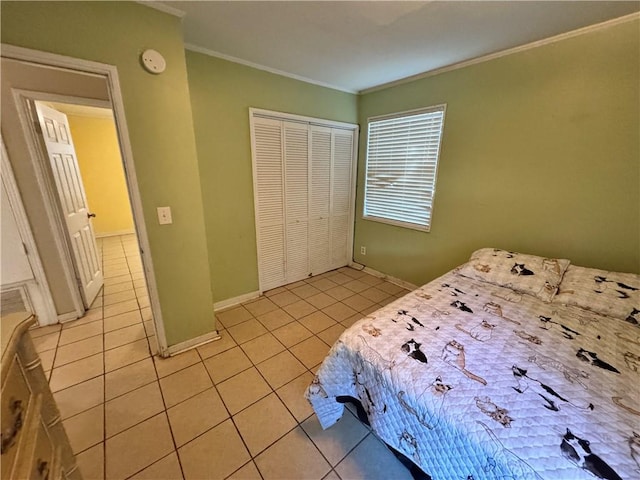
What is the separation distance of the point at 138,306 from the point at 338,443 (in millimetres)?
2451

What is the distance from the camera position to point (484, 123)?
2252mm

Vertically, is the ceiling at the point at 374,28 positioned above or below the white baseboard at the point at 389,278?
above

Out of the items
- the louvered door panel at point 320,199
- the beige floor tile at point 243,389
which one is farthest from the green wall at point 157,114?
the louvered door panel at point 320,199

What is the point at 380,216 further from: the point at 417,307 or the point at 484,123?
the point at 417,307

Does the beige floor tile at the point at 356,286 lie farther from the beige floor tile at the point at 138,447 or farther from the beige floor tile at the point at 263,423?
the beige floor tile at the point at 138,447

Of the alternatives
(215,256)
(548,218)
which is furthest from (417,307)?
(215,256)

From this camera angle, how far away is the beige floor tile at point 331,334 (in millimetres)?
2201

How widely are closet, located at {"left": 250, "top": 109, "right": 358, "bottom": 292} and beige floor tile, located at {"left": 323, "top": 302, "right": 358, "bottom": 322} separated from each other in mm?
766

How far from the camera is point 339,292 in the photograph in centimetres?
305

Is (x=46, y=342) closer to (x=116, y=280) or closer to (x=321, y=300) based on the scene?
(x=116, y=280)

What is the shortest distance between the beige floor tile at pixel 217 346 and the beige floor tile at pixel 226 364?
→ 0.05 metres

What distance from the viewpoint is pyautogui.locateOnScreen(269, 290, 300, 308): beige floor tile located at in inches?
110

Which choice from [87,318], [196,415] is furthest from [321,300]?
[87,318]

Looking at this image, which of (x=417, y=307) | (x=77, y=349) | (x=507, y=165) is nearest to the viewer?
(x=417, y=307)
